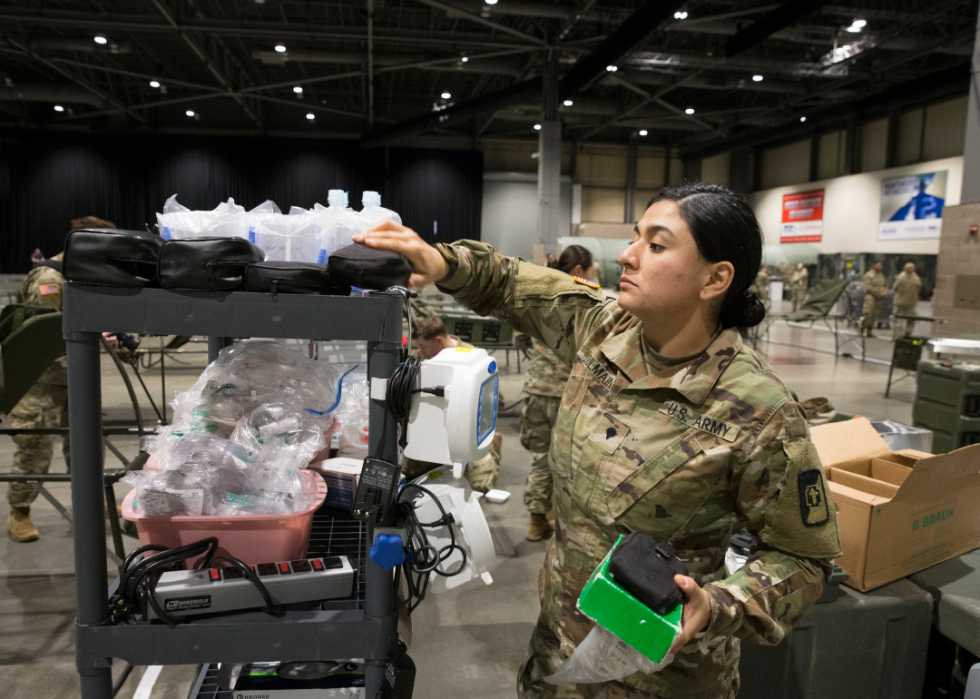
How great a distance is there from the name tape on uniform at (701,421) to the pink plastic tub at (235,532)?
703mm

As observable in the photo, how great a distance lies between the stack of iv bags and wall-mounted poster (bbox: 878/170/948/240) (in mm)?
14298

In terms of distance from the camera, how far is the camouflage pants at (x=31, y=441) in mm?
3121

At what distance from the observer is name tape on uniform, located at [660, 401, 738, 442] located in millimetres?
1041

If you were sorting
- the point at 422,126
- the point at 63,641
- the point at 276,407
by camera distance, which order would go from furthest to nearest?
the point at 422,126 → the point at 63,641 → the point at 276,407

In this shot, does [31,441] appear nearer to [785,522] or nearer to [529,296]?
[529,296]

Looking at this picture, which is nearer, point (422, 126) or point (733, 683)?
point (733, 683)

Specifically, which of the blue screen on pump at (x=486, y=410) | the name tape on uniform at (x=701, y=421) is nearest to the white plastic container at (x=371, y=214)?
the blue screen on pump at (x=486, y=410)

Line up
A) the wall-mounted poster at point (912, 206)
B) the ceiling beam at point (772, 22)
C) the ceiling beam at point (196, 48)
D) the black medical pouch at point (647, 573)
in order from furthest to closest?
1. the wall-mounted poster at point (912, 206)
2. the ceiling beam at point (196, 48)
3. the ceiling beam at point (772, 22)
4. the black medical pouch at point (647, 573)

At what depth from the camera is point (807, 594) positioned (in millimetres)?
1014

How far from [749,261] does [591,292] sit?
39 cm

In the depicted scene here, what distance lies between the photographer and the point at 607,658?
92cm

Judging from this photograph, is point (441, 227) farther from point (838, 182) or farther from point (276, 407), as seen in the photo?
point (276, 407)

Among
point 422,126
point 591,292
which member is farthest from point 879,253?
point 591,292

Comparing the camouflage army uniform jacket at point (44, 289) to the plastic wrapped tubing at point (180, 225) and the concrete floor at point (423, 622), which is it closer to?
the concrete floor at point (423, 622)
